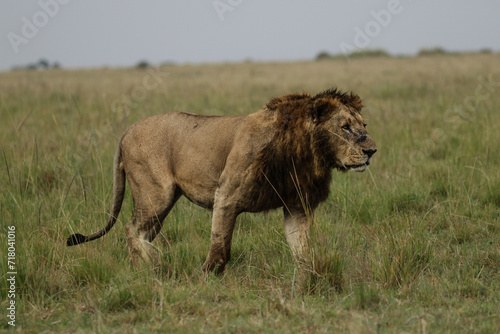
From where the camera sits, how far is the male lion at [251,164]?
15.0ft

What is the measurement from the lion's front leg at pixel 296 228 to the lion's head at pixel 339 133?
48 centimetres

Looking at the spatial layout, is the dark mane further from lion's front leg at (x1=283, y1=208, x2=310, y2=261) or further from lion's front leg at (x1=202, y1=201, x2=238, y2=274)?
lion's front leg at (x1=202, y1=201, x2=238, y2=274)

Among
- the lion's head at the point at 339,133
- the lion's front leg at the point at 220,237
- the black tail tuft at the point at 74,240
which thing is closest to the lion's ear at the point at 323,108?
the lion's head at the point at 339,133

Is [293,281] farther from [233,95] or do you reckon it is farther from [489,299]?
[233,95]

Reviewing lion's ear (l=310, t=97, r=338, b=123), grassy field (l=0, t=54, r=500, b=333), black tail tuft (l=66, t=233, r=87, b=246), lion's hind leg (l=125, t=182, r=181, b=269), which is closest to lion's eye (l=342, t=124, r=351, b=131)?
lion's ear (l=310, t=97, r=338, b=123)

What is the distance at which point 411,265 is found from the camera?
4.74 meters

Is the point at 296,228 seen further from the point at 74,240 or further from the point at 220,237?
the point at 74,240

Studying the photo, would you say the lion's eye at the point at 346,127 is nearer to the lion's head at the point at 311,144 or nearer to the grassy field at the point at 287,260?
the lion's head at the point at 311,144

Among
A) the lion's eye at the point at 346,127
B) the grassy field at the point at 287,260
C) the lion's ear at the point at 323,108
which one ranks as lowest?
the grassy field at the point at 287,260

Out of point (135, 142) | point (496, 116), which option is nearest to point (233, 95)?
point (496, 116)

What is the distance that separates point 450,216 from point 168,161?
2626 mm

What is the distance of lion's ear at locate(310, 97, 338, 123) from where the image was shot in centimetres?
456

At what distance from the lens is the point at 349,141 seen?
4500 millimetres

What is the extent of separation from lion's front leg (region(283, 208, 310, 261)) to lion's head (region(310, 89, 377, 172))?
19.0 inches
